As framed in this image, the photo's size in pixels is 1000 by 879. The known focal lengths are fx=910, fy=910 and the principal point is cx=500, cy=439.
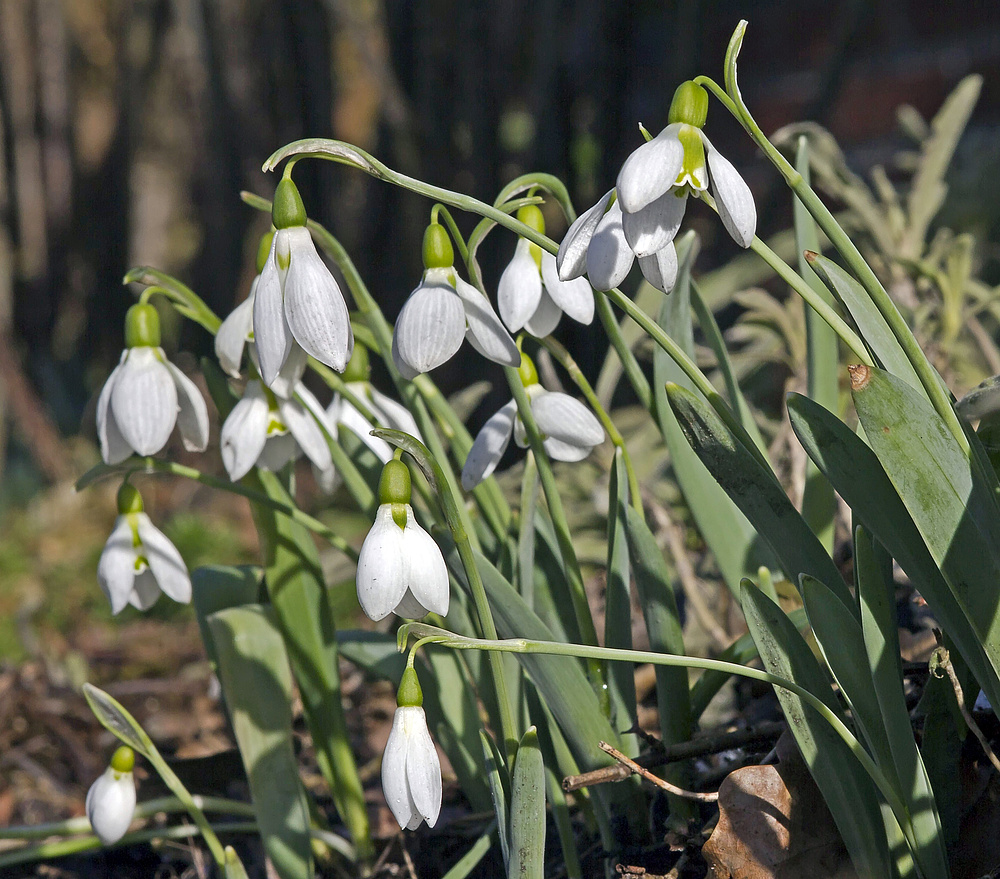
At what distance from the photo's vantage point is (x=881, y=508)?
1.93ft

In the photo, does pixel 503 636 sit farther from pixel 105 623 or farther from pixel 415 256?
pixel 415 256

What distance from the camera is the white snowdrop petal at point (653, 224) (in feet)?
1.72

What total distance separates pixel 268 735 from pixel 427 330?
0.46 m

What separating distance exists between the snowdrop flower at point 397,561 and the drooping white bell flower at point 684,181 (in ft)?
0.70

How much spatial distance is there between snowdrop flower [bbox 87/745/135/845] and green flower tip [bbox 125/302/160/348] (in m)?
0.35

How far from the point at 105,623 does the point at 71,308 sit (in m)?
2.53

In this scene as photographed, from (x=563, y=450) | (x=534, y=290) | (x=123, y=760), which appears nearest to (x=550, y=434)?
(x=563, y=450)

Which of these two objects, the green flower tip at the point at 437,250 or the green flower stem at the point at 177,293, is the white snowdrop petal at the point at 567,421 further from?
the green flower stem at the point at 177,293

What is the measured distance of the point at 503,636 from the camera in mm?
747

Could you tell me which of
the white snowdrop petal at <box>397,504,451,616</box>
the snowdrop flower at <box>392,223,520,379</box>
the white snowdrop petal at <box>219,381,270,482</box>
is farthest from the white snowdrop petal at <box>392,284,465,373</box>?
the white snowdrop petal at <box>219,381,270,482</box>

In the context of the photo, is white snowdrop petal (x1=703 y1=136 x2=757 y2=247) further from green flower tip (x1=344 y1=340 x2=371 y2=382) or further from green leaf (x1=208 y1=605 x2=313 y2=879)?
green leaf (x1=208 y1=605 x2=313 y2=879)

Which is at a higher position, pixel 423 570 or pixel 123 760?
pixel 423 570

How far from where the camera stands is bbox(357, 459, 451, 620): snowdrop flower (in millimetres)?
566

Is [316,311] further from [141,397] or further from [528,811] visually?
[528,811]
